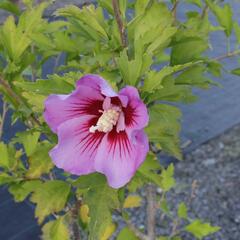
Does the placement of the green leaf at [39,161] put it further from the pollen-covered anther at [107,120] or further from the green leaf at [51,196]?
the pollen-covered anther at [107,120]

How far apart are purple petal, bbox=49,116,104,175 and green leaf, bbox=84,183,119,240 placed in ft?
0.25

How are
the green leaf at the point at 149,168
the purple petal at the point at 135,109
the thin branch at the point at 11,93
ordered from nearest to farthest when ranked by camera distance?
the purple petal at the point at 135,109
the green leaf at the point at 149,168
the thin branch at the point at 11,93

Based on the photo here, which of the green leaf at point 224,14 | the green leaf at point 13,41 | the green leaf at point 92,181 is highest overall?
the green leaf at point 13,41

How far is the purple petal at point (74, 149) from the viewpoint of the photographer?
784 millimetres

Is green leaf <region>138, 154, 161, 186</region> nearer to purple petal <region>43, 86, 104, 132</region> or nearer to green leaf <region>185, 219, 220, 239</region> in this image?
purple petal <region>43, 86, 104, 132</region>

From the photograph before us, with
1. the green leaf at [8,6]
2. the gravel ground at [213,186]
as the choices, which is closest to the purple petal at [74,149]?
the green leaf at [8,6]

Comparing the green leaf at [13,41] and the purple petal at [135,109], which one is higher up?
the purple petal at [135,109]

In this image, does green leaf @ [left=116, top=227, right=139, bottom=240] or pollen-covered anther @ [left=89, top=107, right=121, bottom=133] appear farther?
green leaf @ [left=116, top=227, right=139, bottom=240]

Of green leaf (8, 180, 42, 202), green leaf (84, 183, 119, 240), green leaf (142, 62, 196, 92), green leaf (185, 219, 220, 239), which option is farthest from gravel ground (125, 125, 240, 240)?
green leaf (142, 62, 196, 92)

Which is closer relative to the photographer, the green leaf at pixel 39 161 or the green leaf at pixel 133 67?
the green leaf at pixel 133 67

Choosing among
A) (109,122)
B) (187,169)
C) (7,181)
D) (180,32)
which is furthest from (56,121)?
(187,169)

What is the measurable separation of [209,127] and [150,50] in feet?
8.14

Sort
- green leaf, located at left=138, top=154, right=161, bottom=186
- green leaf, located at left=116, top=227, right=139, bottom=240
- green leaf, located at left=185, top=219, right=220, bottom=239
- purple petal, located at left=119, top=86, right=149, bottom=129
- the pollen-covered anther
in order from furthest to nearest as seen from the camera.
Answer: green leaf, located at left=185, top=219, right=220, bottom=239, green leaf, located at left=116, top=227, right=139, bottom=240, green leaf, located at left=138, top=154, right=161, bottom=186, the pollen-covered anther, purple petal, located at left=119, top=86, right=149, bottom=129

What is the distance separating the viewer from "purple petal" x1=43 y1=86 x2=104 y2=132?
2.45ft
